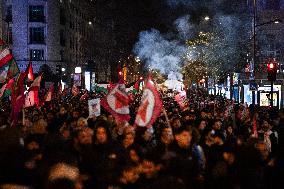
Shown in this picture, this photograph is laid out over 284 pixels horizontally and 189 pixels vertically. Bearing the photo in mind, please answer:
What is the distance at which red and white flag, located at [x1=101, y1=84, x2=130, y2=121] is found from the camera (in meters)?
12.6

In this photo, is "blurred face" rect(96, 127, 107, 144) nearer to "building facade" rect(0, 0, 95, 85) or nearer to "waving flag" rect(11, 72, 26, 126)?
"waving flag" rect(11, 72, 26, 126)

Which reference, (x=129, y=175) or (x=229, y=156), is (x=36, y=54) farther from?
(x=129, y=175)

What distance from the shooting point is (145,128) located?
1044 centimetres

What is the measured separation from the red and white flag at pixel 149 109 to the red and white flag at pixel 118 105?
226cm

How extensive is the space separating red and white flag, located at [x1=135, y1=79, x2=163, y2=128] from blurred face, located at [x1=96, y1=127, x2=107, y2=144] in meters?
1.65

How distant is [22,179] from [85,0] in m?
84.7

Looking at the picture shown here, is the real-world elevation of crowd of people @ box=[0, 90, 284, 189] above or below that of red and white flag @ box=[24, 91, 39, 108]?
below

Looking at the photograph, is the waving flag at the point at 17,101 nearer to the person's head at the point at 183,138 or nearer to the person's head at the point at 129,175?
the person's head at the point at 183,138

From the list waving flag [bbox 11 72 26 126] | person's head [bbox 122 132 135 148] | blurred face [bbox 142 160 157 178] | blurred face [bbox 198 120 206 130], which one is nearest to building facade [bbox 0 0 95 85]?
waving flag [bbox 11 72 26 126]

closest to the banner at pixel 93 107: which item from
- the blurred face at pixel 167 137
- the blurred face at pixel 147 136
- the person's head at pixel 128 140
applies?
the blurred face at pixel 147 136

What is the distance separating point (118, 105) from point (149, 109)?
268 cm

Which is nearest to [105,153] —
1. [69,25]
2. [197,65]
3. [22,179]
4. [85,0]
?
[22,179]

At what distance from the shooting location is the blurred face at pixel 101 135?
8.35 metres

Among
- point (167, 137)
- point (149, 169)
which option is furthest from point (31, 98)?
point (149, 169)
